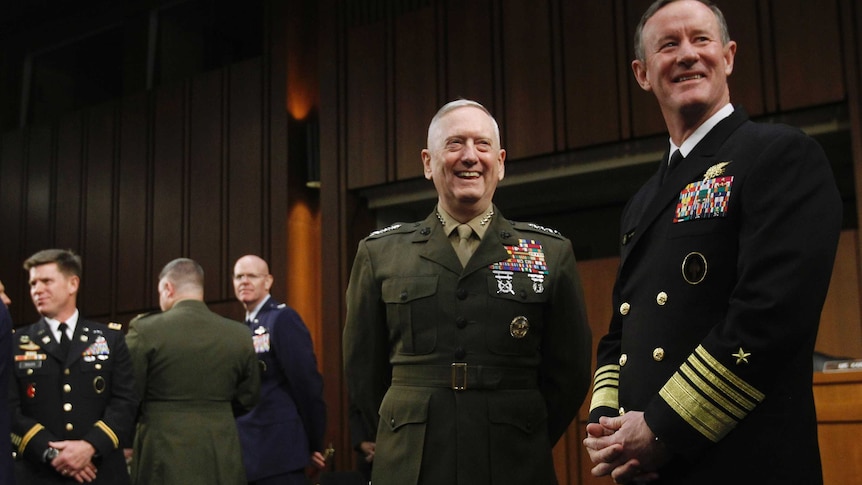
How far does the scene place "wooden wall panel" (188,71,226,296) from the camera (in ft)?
25.2

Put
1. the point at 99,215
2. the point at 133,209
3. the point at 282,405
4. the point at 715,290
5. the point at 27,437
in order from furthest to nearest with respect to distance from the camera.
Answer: the point at 99,215
the point at 133,209
the point at 282,405
the point at 27,437
the point at 715,290

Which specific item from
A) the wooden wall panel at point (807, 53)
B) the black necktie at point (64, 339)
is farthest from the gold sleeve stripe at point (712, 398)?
the wooden wall panel at point (807, 53)

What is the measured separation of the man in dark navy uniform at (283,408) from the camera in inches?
190

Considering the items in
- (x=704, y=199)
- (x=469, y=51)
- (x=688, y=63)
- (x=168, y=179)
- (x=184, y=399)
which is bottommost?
(x=184, y=399)

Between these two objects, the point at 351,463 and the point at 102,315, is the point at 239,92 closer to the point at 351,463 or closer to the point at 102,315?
the point at 102,315

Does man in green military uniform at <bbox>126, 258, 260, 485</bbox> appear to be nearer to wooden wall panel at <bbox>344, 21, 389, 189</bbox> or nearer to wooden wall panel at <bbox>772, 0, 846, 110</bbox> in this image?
wooden wall panel at <bbox>344, 21, 389, 189</bbox>

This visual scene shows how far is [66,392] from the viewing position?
147 inches

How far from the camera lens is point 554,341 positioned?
7.68 feet

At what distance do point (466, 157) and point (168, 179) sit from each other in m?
6.35

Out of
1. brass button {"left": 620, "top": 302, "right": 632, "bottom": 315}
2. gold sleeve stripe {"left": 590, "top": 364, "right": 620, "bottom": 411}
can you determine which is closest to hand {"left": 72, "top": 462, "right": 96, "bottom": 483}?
gold sleeve stripe {"left": 590, "top": 364, "right": 620, "bottom": 411}

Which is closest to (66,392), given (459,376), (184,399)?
(184,399)

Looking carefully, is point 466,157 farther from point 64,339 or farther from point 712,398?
point 64,339

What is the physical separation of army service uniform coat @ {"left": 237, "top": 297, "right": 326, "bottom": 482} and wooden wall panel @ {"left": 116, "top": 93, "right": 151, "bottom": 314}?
11.8 feet

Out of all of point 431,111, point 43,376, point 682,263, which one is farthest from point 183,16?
point 682,263
